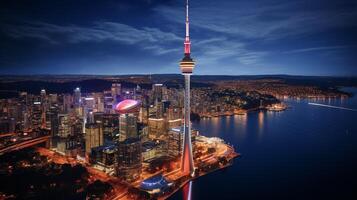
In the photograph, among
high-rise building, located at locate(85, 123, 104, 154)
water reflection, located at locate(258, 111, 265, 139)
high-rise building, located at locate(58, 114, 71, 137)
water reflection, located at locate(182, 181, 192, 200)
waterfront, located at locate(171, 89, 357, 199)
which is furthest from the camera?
water reflection, located at locate(258, 111, 265, 139)

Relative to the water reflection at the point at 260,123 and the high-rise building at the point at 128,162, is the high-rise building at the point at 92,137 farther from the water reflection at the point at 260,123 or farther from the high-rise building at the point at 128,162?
the water reflection at the point at 260,123

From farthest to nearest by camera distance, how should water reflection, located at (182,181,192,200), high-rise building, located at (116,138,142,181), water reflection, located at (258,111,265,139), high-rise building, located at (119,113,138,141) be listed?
water reflection, located at (258,111,265,139)
high-rise building, located at (119,113,138,141)
high-rise building, located at (116,138,142,181)
water reflection, located at (182,181,192,200)

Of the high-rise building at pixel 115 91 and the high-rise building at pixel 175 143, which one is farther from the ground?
the high-rise building at pixel 115 91

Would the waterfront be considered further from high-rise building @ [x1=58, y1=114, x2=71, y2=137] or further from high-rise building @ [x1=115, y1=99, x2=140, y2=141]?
high-rise building @ [x1=58, y1=114, x2=71, y2=137]

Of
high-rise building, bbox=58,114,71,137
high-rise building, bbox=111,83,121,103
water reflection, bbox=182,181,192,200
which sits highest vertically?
high-rise building, bbox=111,83,121,103

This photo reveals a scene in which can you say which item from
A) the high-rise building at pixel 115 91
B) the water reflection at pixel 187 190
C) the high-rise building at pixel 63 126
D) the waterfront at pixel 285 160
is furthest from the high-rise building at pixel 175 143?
the high-rise building at pixel 115 91

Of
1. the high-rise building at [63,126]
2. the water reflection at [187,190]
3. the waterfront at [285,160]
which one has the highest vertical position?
the high-rise building at [63,126]

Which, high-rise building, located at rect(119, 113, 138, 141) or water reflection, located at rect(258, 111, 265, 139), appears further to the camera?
water reflection, located at rect(258, 111, 265, 139)

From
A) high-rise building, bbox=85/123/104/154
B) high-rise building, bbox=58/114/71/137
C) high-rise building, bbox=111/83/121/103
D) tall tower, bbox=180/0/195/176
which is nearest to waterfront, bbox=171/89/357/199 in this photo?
tall tower, bbox=180/0/195/176

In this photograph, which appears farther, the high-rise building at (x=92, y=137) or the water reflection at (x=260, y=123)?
the water reflection at (x=260, y=123)

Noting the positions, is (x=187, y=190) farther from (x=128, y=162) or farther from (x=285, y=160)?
(x=285, y=160)

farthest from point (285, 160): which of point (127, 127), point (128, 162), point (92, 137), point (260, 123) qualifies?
point (260, 123)
